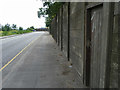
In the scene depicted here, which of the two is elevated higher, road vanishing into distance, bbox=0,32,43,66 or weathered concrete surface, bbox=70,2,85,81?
weathered concrete surface, bbox=70,2,85,81

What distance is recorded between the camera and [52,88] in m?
4.36

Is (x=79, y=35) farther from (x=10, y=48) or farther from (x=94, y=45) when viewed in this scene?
(x=10, y=48)

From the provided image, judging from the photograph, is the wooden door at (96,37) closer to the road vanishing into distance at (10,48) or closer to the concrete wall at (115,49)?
the concrete wall at (115,49)

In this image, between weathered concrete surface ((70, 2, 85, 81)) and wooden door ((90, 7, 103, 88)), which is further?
weathered concrete surface ((70, 2, 85, 81))

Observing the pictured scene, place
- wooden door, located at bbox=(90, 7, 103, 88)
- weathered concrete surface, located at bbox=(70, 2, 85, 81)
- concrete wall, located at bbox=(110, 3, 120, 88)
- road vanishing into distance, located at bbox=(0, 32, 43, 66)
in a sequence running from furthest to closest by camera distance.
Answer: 1. road vanishing into distance, located at bbox=(0, 32, 43, 66)
2. weathered concrete surface, located at bbox=(70, 2, 85, 81)
3. wooden door, located at bbox=(90, 7, 103, 88)
4. concrete wall, located at bbox=(110, 3, 120, 88)

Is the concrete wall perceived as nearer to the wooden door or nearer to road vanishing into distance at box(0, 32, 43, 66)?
the wooden door

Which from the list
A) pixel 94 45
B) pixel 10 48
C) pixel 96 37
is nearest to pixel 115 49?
pixel 96 37

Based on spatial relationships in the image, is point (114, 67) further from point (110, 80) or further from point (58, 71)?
point (58, 71)

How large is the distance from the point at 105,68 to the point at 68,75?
3004 mm

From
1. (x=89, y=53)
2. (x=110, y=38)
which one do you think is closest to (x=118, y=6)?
(x=110, y=38)

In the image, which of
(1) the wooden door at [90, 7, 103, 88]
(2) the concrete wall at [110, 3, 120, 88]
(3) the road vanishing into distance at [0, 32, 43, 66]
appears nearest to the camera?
(2) the concrete wall at [110, 3, 120, 88]

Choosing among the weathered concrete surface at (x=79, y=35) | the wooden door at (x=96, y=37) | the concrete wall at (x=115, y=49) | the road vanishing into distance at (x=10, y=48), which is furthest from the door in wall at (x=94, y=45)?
the road vanishing into distance at (x=10, y=48)

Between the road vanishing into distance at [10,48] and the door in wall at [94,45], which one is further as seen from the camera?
the road vanishing into distance at [10,48]

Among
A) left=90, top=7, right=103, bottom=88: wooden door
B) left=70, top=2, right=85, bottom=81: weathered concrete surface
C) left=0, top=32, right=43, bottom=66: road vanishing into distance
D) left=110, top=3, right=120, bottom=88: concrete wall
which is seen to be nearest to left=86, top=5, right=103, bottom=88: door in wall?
left=90, top=7, right=103, bottom=88: wooden door
